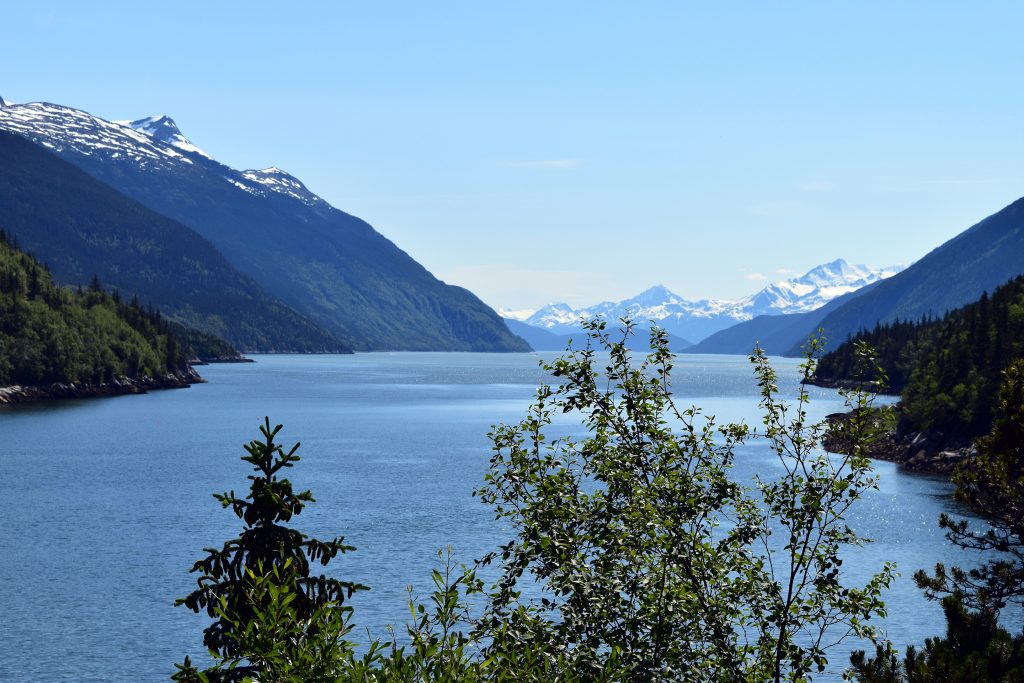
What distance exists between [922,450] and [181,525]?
90.7m

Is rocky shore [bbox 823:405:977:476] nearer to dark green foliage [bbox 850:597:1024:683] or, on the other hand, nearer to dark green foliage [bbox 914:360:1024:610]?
dark green foliage [bbox 914:360:1024:610]

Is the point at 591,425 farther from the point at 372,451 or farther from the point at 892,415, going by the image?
the point at 372,451

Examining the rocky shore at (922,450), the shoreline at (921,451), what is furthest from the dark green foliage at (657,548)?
the shoreline at (921,451)

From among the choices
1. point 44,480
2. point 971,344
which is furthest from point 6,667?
point 971,344

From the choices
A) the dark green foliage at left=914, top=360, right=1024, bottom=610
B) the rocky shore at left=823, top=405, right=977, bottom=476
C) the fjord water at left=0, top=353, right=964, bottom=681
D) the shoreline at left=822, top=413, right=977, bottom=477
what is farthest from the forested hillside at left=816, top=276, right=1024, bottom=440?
the dark green foliage at left=914, top=360, right=1024, bottom=610

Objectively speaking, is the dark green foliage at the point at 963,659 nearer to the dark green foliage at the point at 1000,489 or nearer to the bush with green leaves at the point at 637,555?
the bush with green leaves at the point at 637,555

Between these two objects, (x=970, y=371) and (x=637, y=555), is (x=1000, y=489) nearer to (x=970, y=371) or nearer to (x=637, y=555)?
(x=637, y=555)

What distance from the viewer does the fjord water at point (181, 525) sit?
4900 cm

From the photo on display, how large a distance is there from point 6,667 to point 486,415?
15594 centimetres

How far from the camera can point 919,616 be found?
52906mm

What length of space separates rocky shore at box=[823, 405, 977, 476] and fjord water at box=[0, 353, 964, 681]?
427 cm

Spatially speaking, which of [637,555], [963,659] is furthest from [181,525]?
[963,659]

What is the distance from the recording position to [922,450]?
413 feet

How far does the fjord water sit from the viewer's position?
49.0m
